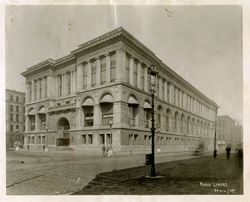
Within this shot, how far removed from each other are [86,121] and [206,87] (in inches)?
138

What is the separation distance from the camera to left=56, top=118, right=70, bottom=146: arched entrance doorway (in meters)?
7.69

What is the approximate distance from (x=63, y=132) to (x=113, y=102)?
1.52 metres

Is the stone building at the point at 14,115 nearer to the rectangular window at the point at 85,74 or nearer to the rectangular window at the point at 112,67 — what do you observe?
the rectangular window at the point at 85,74

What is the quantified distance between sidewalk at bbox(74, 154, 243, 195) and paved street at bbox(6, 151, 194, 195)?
273 millimetres

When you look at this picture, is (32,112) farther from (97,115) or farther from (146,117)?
(146,117)

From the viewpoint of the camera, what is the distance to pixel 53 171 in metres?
6.27

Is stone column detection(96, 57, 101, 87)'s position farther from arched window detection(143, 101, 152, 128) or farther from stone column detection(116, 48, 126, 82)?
arched window detection(143, 101, 152, 128)

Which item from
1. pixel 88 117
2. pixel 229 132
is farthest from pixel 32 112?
pixel 229 132

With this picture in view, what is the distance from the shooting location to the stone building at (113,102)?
7.20 meters

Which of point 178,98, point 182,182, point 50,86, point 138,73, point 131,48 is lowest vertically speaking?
point 182,182

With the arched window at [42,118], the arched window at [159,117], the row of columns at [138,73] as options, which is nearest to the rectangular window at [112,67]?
the row of columns at [138,73]

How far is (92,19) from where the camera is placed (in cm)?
591

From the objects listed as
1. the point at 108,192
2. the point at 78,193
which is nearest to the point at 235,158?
the point at 108,192
